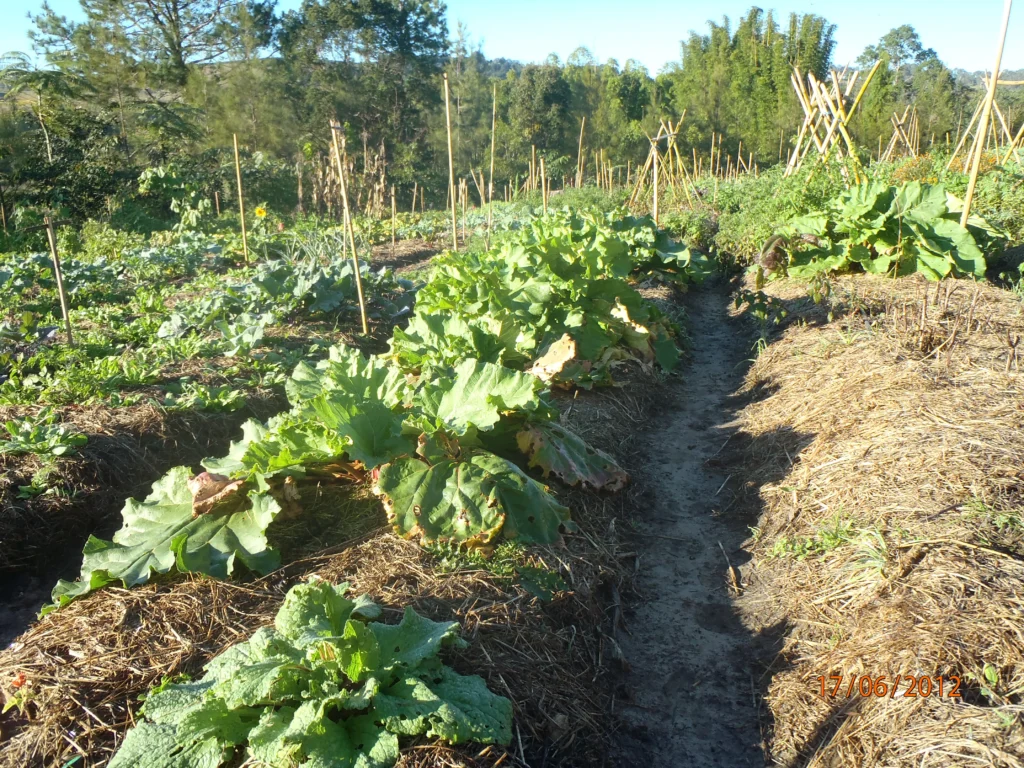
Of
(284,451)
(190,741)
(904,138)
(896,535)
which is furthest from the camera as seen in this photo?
(904,138)

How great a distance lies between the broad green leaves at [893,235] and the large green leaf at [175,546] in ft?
20.0

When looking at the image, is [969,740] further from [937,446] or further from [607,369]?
[607,369]

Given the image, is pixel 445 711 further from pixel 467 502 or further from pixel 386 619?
pixel 467 502

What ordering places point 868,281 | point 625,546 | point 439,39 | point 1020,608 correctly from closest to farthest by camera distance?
point 1020,608
point 625,546
point 868,281
point 439,39

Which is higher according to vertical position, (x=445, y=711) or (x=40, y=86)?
(x=40, y=86)

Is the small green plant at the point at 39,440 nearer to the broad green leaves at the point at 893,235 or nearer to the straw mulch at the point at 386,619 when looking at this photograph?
the straw mulch at the point at 386,619

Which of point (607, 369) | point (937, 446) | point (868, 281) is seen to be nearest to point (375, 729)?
point (937, 446)

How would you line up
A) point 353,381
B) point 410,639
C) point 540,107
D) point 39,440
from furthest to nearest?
1. point 540,107
2. point 39,440
3. point 353,381
4. point 410,639

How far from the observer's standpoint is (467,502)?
125 inches

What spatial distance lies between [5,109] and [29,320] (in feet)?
47.4

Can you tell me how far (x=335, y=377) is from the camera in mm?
3504

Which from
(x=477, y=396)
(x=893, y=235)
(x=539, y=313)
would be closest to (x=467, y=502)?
Result: (x=477, y=396)
